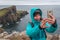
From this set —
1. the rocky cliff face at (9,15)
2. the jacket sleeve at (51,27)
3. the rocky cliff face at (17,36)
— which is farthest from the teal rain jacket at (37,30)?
the rocky cliff face at (9,15)

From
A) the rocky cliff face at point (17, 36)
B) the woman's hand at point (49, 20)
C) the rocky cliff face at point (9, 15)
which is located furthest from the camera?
the rocky cliff face at point (9, 15)

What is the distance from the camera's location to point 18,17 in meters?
3.38

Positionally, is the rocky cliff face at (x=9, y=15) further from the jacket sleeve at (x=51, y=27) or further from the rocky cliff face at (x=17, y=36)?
the jacket sleeve at (x=51, y=27)

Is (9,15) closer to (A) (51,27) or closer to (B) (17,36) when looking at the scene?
(B) (17,36)

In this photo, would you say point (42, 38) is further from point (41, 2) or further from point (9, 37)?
point (9, 37)

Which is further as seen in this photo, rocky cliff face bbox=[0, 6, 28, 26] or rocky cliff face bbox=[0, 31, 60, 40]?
rocky cliff face bbox=[0, 6, 28, 26]

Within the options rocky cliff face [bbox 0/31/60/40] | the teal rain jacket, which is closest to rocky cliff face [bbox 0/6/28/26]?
rocky cliff face [bbox 0/31/60/40]

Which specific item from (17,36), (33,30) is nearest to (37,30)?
(33,30)

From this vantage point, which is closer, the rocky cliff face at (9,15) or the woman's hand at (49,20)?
the woman's hand at (49,20)

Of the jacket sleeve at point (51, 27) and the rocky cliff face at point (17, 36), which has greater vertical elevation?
the jacket sleeve at point (51, 27)

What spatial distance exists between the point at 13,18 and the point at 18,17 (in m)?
0.16

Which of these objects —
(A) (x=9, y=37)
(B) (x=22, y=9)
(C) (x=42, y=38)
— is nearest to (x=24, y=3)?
(B) (x=22, y=9)

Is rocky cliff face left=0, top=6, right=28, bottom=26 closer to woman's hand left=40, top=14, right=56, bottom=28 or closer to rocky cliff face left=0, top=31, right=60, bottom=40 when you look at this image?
rocky cliff face left=0, top=31, right=60, bottom=40

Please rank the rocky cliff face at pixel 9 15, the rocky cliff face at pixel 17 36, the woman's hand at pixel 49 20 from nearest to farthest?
the woman's hand at pixel 49 20 < the rocky cliff face at pixel 17 36 < the rocky cliff face at pixel 9 15
